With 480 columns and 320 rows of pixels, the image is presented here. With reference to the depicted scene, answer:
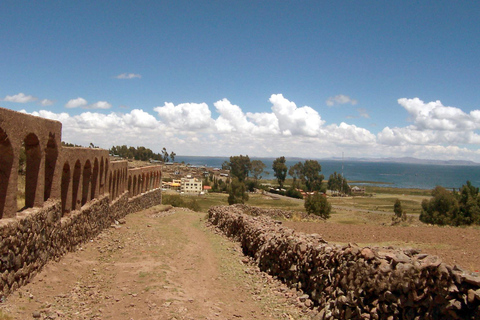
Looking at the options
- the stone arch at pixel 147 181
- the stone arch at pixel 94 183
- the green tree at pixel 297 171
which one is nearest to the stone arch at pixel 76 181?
the stone arch at pixel 94 183

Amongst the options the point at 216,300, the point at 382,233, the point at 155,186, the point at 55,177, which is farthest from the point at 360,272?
the point at 155,186

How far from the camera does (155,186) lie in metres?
40.8

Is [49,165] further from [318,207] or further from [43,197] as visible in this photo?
[318,207]

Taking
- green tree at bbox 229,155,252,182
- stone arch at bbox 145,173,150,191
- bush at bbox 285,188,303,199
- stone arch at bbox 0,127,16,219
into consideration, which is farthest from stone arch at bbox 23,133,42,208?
green tree at bbox 229,155,252,182

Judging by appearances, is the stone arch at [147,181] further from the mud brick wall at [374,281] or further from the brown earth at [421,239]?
the mud brick wall at [374,281]

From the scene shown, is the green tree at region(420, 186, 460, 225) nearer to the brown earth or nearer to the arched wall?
the brown earth

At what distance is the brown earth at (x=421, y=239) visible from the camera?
14742mm

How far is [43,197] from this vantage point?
11398 millimetres

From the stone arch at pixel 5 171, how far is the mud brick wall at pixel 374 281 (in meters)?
8.38

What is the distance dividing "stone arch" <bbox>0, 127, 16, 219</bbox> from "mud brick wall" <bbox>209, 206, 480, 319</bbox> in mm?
8382

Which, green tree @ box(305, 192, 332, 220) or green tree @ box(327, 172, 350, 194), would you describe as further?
green tree @ box(327, 172, 350, 194)

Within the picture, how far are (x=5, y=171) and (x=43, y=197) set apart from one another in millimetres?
2233

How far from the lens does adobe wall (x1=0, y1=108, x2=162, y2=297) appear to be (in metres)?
8.93

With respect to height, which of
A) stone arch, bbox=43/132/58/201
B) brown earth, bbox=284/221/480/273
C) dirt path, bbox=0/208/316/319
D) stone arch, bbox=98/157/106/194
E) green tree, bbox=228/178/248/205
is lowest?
green tree, bbox=228/178/248/205
